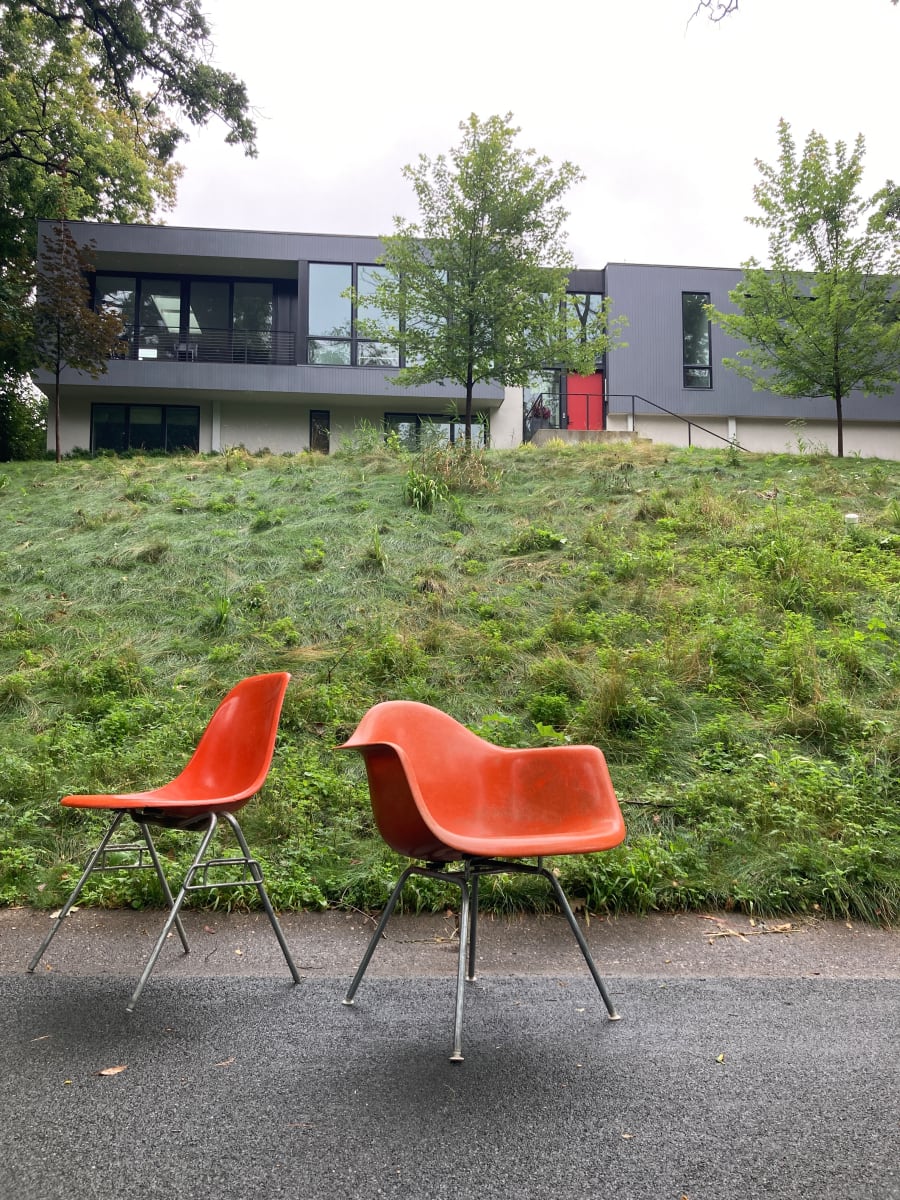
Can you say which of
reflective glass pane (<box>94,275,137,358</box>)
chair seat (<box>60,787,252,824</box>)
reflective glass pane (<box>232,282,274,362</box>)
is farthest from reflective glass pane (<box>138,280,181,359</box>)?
chair seat (<box>60,787,252,824</box>)

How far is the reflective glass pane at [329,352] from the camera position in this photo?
70.4 ft

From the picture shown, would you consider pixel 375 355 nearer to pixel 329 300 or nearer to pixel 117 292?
pixel 329 300

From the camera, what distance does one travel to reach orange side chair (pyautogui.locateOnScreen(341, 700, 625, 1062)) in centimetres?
279

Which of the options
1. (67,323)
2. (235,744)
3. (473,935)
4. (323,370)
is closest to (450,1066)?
(473,935)

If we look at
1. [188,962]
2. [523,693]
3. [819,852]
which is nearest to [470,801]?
[188,962]

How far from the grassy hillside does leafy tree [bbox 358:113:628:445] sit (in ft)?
11.4

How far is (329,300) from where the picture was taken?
21469mm

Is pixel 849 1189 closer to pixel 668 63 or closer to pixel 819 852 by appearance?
pixel 819 852

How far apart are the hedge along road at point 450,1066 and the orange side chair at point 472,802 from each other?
0.72ft

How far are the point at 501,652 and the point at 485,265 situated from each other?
987cm

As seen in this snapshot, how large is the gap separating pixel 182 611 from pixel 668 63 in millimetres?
5622

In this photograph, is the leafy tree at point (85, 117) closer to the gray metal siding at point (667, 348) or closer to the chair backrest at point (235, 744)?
the chair backrest at point (235, 744)

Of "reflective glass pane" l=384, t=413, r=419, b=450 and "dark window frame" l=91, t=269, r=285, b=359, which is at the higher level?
"dark window frame" l=91, t=269, r=285, b=359

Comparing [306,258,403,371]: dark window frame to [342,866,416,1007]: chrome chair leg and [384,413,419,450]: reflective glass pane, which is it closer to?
[384,413,419,450]: reflective glass pane
